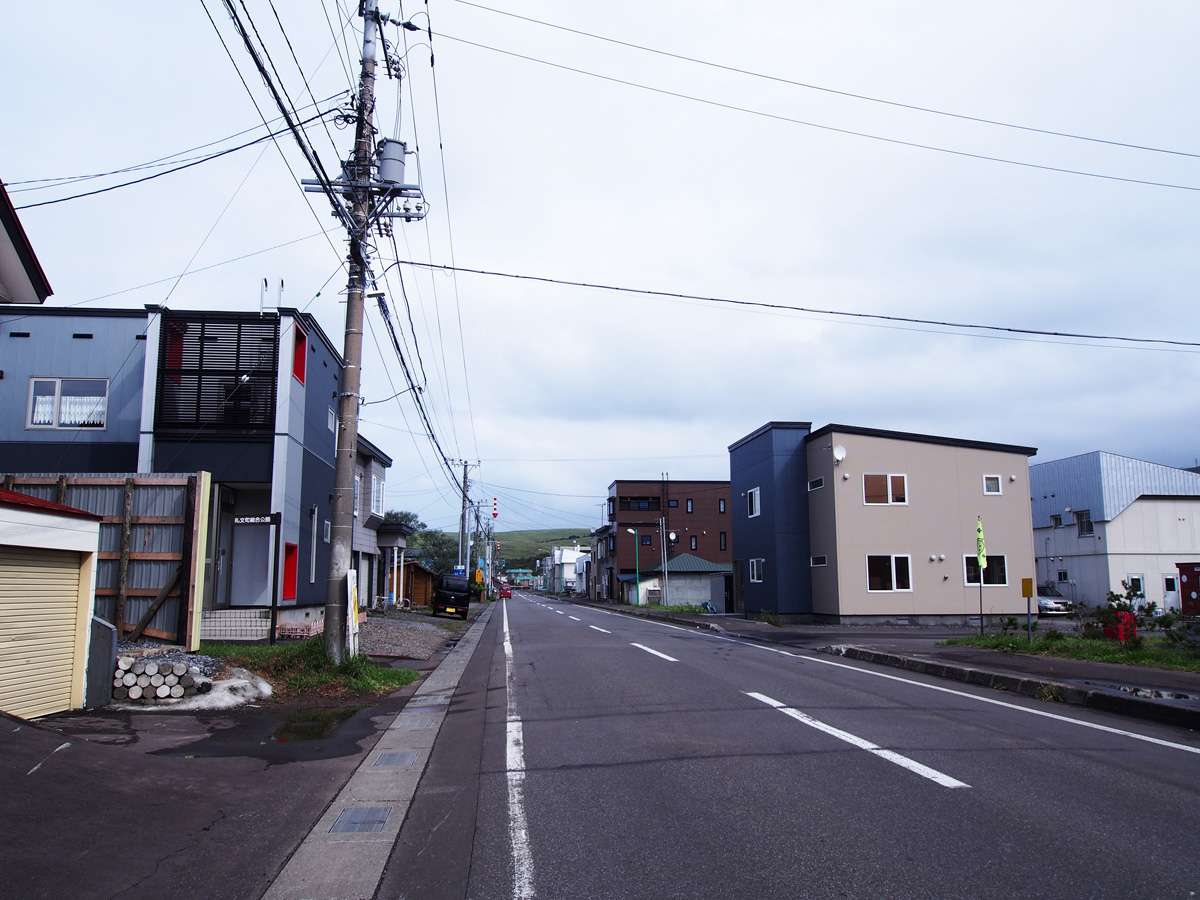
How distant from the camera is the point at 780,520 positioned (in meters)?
30.5

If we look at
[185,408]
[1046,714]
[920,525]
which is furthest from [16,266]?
[920,525]

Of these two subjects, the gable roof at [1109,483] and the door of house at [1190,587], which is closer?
the door of house at [1190,587]

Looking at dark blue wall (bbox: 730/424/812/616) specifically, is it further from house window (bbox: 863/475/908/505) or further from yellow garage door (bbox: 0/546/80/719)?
yellow garage door (bbox: 0/546/80/719)

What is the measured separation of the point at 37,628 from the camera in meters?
7.88

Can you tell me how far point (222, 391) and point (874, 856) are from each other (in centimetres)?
1558

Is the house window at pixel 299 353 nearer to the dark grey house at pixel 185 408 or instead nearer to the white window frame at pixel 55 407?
the dark grey house at pixel 185 408

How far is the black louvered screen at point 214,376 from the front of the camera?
16172mm

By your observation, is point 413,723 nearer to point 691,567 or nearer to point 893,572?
point 893,572

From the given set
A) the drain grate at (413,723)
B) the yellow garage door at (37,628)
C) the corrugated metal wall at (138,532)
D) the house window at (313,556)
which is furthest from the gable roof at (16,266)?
the house window at (313,556)

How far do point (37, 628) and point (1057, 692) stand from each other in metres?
11.9

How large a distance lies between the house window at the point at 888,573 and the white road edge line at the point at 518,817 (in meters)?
21.9

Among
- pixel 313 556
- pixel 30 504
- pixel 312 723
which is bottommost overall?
pixel 312 723

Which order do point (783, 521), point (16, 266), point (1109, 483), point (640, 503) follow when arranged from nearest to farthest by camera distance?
point (16, 266) → point (783, 521) → point (1109, 483) → point (640, 503)

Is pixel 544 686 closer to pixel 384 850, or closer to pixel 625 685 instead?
pixel 625 685
